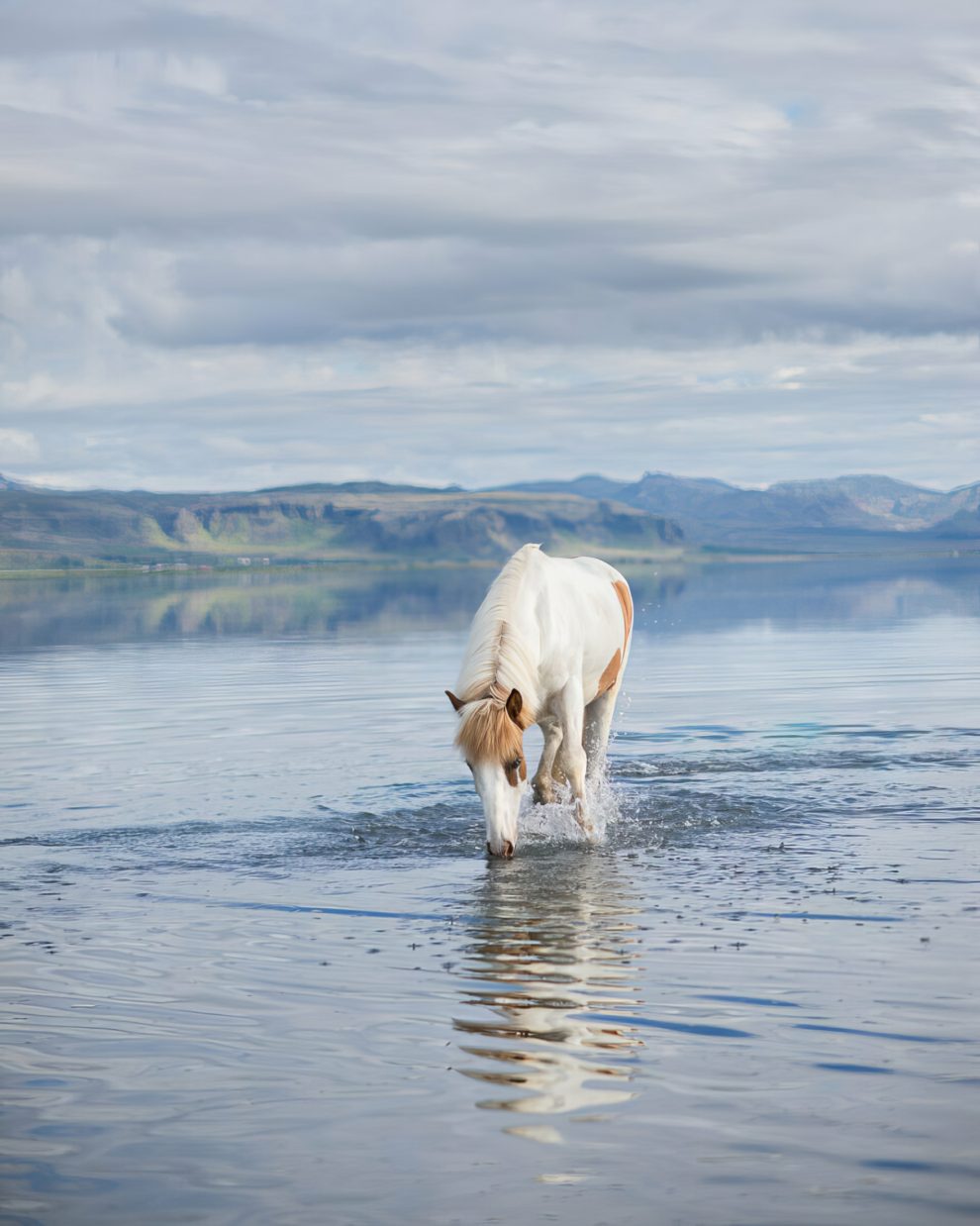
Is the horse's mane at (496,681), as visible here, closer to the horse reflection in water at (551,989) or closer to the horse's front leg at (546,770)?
the horse reflection in water at (551,989)

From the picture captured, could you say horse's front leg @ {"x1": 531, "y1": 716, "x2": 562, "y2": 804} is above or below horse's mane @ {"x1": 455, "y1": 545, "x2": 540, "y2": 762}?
below

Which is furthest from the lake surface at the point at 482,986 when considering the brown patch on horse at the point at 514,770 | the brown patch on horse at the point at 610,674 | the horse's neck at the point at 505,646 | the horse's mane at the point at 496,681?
the horse's neck at the point at 505,646

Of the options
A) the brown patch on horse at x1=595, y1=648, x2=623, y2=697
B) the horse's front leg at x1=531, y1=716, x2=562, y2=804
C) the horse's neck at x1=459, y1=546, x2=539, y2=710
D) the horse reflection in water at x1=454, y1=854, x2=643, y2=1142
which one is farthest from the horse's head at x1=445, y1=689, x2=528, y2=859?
the brown patch on horse at x1=595, y1=648, x2=623, y2=697

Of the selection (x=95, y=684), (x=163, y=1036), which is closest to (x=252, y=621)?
(x=95, y=684)

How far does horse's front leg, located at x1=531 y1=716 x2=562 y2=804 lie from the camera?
14.6 m

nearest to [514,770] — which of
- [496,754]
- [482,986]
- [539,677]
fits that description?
[496,754]

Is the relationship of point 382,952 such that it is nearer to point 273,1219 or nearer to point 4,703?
point 273,1219

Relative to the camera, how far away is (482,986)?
8.34m

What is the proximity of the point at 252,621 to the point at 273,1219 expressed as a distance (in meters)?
53.5

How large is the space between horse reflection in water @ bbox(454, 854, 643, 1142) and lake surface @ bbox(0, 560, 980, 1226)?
0.03 metres

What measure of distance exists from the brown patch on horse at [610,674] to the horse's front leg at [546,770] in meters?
1.18

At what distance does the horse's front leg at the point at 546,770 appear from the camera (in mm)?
14648

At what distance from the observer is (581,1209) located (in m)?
5.22

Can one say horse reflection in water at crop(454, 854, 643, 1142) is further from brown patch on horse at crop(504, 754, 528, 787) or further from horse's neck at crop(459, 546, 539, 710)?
horse's neck at crop(459, 546, 539, 710)
